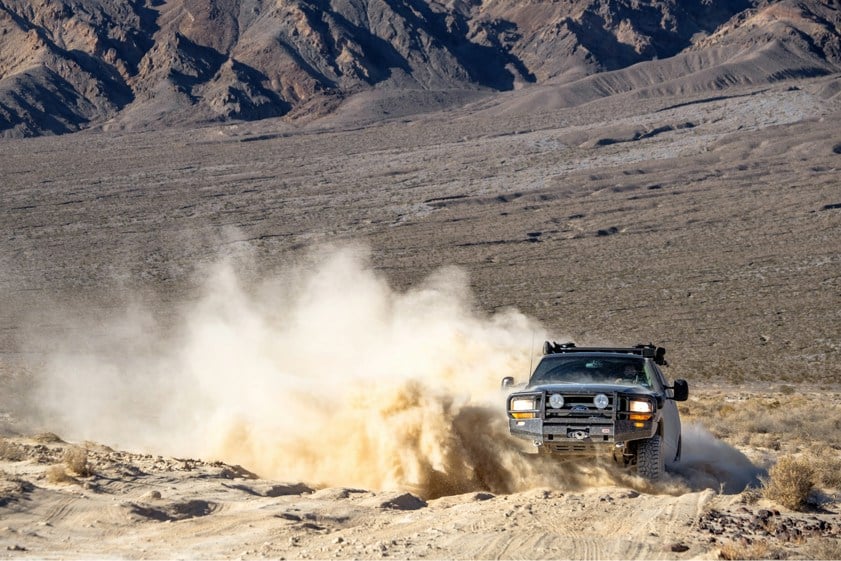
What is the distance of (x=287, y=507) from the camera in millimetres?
10336

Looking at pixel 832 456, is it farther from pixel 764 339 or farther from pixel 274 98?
pixel 274 98

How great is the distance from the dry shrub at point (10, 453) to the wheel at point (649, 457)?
22.1ft

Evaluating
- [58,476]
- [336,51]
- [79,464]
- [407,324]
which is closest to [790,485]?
[79,464]

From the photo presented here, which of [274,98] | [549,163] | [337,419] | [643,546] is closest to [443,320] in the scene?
[337,419]

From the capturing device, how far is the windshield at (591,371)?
12000 mm

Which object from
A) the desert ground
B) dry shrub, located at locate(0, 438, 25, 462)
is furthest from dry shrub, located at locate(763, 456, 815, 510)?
dry shrub, located at locate(0, 438, 25, 462)

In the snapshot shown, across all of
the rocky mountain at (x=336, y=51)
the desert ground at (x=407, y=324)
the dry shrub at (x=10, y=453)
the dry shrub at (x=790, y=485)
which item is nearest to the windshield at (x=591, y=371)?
the desert ground at (x=407, y=324)

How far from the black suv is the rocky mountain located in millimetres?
117386

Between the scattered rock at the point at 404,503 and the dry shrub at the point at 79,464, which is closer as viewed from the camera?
the scattered rock at the point at 404,503

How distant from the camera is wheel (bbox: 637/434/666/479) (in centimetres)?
1141

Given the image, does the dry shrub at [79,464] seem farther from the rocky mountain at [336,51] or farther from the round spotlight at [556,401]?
the rocky mountain at [336,51]

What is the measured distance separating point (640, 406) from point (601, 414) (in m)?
0.41

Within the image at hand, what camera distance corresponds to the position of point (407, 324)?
771 inches

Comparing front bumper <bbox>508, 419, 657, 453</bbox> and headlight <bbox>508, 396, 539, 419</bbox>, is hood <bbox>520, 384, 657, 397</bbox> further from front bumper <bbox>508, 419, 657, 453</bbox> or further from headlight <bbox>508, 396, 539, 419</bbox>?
front bumper <bbox>508, 419, 657, 453</bbox>
